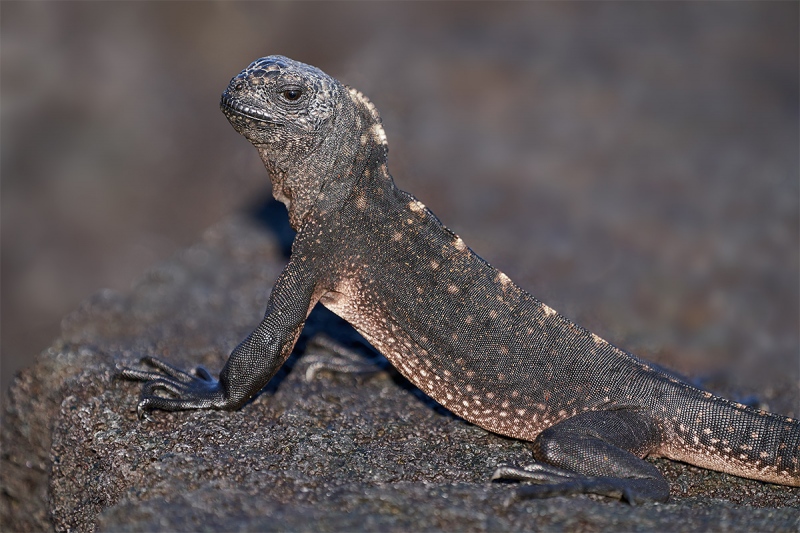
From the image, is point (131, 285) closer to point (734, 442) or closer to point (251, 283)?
point (251, 283)

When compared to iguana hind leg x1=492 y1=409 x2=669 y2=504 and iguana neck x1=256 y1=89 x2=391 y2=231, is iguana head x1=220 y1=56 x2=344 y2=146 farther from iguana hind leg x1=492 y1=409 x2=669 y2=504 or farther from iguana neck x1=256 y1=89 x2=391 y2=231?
iguana hind leg x1=492 y1=409 x2=669 y2=504

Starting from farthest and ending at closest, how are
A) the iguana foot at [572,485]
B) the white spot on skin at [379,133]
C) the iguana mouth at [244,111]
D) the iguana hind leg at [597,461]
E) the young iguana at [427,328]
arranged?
1. the white spot on skin at [379,133]
2. the iguana mouth at [244,111]
3. the young iguana at [427,328]
4. the iguana hind leg at [597,461]
5. the iguana foot at [572,485]

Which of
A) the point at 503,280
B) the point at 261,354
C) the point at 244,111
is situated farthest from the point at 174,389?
the point at 503,280

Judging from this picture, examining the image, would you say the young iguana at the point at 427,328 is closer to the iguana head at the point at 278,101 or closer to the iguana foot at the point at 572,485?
the iguana head at the point at 278,101

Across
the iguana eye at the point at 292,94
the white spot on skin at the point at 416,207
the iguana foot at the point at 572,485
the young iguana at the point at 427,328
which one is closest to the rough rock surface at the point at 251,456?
the iguana foot at the point at 572,485

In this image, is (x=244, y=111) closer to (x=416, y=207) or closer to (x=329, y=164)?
(x=329, y=164)

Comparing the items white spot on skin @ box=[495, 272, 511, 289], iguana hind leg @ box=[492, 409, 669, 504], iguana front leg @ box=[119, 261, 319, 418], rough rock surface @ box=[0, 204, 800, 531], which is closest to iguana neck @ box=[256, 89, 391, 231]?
iguana front leg @ box=[119, 261, 319, 418]
